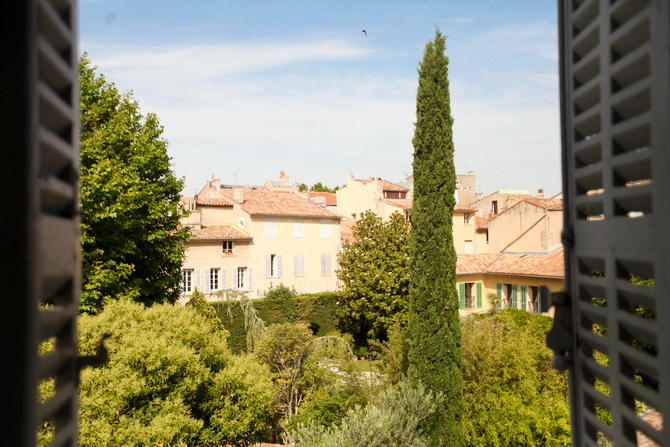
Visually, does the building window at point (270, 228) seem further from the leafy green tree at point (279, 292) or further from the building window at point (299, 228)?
the leafy green tree at point (279, 292)

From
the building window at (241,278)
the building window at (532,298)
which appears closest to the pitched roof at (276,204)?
the building window at (241,278)

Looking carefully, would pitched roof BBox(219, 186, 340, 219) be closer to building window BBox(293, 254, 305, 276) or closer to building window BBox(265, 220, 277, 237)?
building window BBox(265, 220, 277, 237)

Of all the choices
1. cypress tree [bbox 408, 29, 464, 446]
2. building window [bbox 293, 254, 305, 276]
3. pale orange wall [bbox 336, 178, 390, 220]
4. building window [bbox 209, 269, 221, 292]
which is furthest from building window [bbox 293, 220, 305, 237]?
cypress tree [bbox 408, 29, 464, 446]

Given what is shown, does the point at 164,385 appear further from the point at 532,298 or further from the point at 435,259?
the point at 532,298

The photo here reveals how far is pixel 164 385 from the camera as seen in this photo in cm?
Result: 1196

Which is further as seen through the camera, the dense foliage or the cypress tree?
the dense foliage

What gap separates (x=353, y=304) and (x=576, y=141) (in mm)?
26467

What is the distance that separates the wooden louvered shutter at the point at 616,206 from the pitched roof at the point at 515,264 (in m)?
22.7

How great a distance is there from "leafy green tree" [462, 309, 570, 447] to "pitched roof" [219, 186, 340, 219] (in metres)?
18.5

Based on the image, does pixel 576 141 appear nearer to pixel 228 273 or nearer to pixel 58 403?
pixel 58 403

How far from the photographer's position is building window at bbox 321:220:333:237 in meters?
36.3

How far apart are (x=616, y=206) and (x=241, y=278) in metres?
31.4

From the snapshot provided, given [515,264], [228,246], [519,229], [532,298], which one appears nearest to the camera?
[532,298]

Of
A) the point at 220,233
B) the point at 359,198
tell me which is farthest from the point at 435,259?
the point at 359,198
